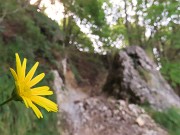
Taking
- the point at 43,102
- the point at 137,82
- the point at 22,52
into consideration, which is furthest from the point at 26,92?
the point at 137,82

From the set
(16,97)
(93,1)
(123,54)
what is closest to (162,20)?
(123,54)

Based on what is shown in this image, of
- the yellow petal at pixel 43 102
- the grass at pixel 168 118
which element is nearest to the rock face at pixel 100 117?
the grass at pixel 168 118

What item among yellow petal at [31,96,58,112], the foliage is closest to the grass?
the foliage

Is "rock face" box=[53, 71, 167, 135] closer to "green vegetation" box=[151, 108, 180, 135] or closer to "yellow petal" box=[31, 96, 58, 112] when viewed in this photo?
"green vegetation" box=[151, 108, 180, 135]

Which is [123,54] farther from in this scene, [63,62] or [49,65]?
[49,65]

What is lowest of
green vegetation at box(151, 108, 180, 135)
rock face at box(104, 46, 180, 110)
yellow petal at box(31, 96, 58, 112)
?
green vegetation at box(151, 108, 180, 135)

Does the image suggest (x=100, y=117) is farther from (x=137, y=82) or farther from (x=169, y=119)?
(x=137, y=82)

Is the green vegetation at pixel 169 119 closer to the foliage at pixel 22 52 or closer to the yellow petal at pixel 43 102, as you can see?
the foliage at pixel 22 52

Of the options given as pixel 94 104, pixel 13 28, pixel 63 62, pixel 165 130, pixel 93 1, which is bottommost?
pixel 165 130
